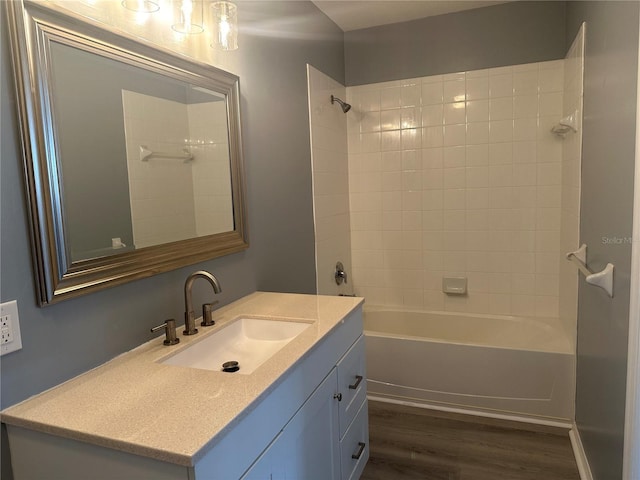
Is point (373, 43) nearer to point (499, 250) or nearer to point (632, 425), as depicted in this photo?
point (499, 250)

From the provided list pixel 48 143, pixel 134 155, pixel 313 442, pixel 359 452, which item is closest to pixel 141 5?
pixel 134 155

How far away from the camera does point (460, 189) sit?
10.3ft

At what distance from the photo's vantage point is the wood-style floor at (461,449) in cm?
211

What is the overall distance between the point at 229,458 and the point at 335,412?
73 cm

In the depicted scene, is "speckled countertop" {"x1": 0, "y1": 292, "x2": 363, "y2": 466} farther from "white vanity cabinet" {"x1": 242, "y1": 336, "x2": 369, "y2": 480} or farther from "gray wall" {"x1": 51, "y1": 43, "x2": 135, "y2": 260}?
"gray wall" {"x1": 51, "y1": 43, "x2": 135, "y2": 260}

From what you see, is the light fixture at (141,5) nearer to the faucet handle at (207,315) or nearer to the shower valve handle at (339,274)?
the faucet handle at (207,315)

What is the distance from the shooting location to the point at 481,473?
2102 mm

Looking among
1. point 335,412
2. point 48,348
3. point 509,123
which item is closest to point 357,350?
point 335,412

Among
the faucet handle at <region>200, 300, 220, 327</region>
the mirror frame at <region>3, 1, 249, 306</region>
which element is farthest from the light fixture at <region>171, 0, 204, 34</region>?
the faucet handle at <region>200, 300, 220, 327</region>

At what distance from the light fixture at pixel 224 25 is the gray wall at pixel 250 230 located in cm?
30

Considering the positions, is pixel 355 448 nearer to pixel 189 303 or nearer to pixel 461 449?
pixel 461 449

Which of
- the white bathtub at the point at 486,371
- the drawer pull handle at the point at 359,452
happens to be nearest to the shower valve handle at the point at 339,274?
the white bathtub at the point at 486,371

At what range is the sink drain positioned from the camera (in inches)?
58.9

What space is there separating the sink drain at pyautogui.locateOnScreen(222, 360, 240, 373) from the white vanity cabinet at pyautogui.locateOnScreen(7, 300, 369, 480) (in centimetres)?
27
